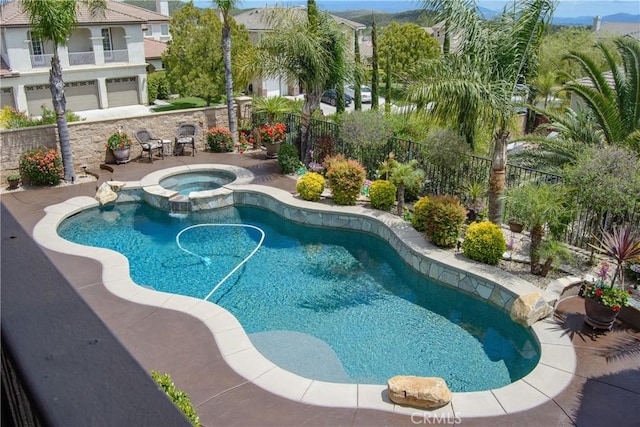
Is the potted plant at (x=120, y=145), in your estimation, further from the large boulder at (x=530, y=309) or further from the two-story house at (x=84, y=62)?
the two-story house at (x=84, y=62)

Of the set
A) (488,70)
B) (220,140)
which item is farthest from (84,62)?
(488,70)

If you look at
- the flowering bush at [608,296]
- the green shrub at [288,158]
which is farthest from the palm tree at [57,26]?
the flowering bush at [608,296]

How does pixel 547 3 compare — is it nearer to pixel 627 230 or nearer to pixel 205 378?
pixel 627 230

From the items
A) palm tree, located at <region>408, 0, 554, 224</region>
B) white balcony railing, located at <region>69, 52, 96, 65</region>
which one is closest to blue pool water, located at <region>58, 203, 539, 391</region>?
palm tree, located at <region>408, 0, 554, 224</region>

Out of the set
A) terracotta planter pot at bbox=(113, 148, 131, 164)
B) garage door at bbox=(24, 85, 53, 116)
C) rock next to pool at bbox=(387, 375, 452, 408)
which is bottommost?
rock next to pool at bbox=(387, 375, 452, 408)

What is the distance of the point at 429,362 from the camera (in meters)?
8.52

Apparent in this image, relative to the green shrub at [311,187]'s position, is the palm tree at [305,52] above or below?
above

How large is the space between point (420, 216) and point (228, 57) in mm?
10417

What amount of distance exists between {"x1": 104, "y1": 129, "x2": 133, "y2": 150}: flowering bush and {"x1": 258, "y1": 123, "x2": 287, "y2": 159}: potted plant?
4.53m

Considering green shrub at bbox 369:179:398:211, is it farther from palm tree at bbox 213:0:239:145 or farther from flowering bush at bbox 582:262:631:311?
palm tree at bbox 213:0:239:145

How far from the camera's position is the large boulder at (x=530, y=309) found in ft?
29.2

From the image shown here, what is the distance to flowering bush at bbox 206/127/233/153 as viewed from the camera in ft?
63.3

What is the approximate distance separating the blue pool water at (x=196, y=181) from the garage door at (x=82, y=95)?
64.1 feet

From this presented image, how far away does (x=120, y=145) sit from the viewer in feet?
58.0
